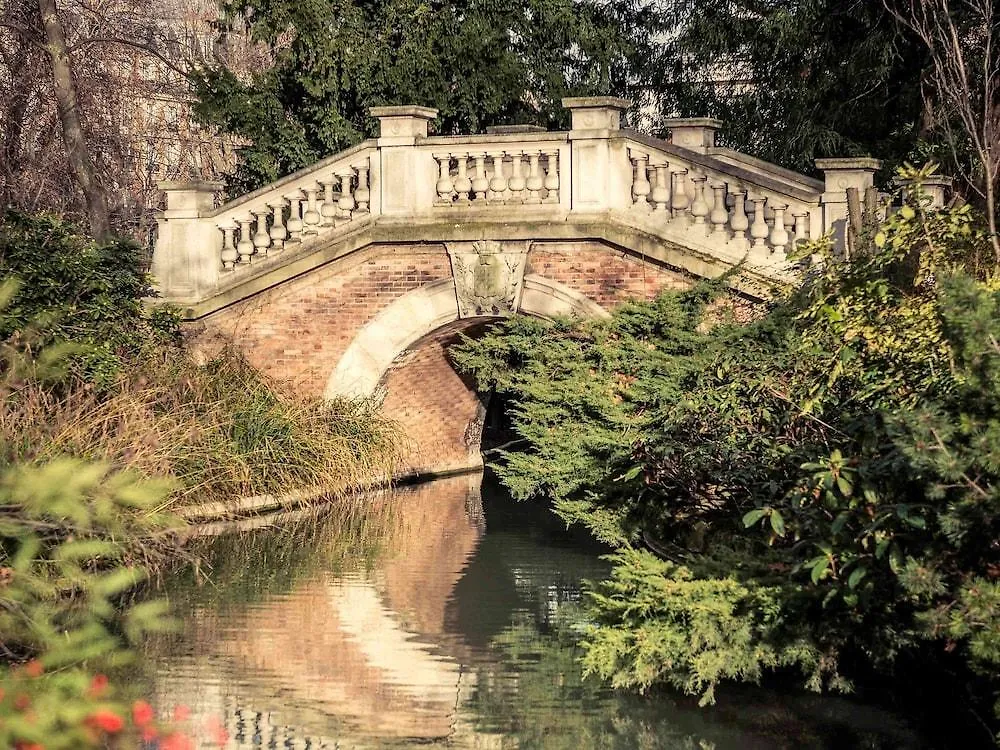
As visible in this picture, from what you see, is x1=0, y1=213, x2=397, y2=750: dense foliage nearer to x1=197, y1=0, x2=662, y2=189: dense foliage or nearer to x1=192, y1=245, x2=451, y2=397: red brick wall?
x1=192, y1=245, x2=451, y2=397: red brick wall

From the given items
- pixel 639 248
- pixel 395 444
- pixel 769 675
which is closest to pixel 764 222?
pixel 639 248

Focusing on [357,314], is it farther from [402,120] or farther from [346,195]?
[402,120]

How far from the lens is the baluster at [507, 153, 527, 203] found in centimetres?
1525

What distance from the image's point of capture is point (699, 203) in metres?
14.3

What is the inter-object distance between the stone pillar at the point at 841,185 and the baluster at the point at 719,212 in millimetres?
917

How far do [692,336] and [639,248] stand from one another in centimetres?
279

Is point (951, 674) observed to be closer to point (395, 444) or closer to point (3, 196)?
point (395, 444)

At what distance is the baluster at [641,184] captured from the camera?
48.2ft

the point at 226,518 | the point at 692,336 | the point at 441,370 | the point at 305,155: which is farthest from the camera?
the point at 305,155

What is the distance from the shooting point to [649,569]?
828 cm

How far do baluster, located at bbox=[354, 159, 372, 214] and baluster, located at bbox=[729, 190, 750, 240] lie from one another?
12.3 ft

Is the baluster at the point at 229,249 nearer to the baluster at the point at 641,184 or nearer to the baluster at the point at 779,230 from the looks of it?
the baluster at the point at 641,184

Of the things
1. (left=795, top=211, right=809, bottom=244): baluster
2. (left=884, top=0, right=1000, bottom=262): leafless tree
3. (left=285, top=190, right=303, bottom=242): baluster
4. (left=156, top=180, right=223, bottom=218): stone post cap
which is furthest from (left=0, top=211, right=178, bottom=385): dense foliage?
(left=884, top=0, right=1000, bottom=262): leafless tree

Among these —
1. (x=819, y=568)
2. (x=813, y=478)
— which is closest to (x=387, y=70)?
(x=813, y=478)
